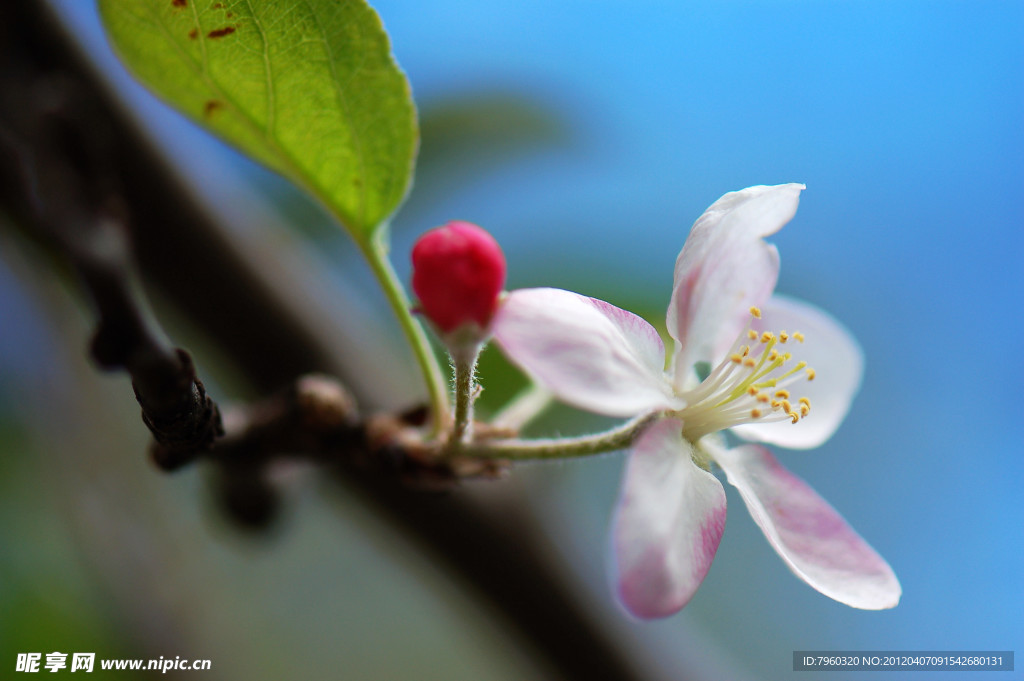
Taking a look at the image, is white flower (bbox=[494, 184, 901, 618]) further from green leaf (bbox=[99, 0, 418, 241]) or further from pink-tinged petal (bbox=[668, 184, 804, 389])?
green leaf (bbox=[99, 0, 418, 241])

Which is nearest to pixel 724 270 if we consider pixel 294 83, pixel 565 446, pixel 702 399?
pixel 702 399

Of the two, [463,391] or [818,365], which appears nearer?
[463,391]

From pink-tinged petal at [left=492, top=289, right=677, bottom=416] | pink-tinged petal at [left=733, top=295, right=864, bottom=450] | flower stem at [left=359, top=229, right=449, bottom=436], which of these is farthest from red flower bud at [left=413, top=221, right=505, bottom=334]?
pink-tinged petal at [left=733, top=295, right=864, bottom=450]

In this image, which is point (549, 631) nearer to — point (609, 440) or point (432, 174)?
point (609, 440)

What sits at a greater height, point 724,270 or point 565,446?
point 724,270

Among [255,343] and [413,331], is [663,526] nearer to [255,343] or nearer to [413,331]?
[413,331]
